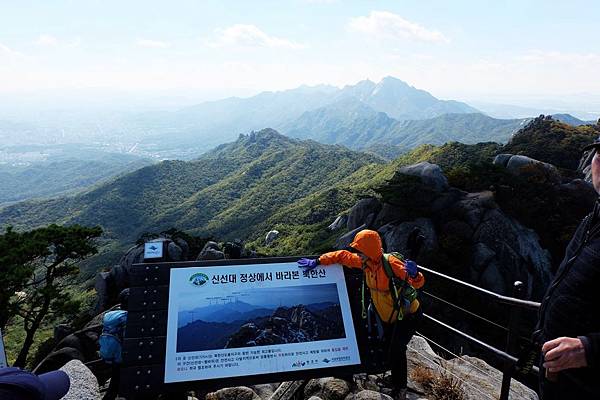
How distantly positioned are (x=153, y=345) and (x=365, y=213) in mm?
24796

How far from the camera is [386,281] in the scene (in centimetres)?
458

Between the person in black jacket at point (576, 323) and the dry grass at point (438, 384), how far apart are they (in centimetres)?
232

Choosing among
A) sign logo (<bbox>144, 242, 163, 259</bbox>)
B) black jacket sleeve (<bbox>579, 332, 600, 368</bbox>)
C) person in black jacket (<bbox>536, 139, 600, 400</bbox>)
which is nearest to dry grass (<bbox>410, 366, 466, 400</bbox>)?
person in black jacket (<bbox>536, 139, 600, 400</bbox>)

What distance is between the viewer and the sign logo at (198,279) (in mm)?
4523

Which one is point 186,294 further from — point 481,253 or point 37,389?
point 481,253

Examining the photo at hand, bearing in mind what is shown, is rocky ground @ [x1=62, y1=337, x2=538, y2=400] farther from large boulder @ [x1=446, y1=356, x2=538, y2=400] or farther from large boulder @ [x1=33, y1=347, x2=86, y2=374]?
large boulder @ [x1=33, y1=347, x2=86, y2=374]

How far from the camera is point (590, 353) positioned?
241cm

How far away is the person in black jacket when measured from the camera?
2457 millimetres

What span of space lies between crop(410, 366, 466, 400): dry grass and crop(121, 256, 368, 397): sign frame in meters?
1.39

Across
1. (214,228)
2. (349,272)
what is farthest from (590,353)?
(214,228)

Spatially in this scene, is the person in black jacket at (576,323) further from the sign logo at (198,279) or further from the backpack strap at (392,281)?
the sign logo at (198,279)

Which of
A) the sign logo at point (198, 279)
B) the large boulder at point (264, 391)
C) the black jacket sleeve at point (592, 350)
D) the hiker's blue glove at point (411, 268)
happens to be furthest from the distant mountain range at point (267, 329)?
the black jacket sleeve at point (592, 350)

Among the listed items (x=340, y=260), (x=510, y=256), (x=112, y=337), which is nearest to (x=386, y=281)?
(x=340, y=260)

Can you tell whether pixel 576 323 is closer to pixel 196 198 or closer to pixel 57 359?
pixel 57 359
